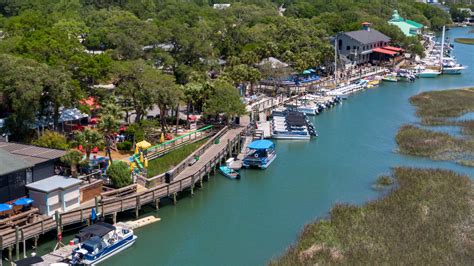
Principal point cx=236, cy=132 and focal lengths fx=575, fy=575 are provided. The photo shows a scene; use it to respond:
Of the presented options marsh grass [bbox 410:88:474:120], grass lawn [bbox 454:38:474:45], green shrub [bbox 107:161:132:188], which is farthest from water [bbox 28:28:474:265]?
grass lawn [bbox 454:38:474:45]

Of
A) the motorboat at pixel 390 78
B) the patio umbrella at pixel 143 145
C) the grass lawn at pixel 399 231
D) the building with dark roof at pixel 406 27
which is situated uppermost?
the building with dark roof at pixel 406 27

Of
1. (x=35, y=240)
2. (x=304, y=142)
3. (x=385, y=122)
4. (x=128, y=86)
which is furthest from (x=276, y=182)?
(x=385, y=122)

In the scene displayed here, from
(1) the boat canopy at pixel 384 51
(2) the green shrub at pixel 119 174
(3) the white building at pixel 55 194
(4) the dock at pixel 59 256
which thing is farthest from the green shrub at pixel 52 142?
(1) the boat canopy at pixel 384 51

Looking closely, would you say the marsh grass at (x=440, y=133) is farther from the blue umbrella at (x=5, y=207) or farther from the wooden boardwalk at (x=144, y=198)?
the blue umbrella at (x=5, y=207)

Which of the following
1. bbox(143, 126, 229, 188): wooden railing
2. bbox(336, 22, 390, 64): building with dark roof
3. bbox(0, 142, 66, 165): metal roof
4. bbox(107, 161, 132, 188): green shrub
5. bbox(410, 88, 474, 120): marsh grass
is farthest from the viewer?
bbox(336, 22, 390, 64): building with dark roof

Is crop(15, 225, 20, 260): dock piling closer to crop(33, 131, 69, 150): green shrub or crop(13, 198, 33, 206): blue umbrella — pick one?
crop(13, 198, 33, 206): blue umbrella
